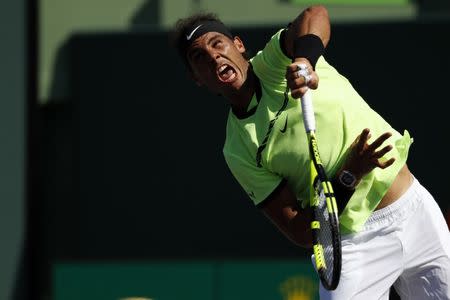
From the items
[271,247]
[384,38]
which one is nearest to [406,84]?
[384,38]

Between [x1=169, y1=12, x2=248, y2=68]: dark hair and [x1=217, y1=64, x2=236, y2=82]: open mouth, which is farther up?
[x1=169, y1=12, x2=248, y2=68]: dark hair

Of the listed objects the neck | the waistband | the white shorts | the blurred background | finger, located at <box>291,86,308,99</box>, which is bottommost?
the blurred background

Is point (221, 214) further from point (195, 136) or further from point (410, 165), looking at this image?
point (410, 165)

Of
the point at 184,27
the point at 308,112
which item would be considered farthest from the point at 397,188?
the point at 184,27

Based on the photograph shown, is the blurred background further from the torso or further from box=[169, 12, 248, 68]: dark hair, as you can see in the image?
the torso

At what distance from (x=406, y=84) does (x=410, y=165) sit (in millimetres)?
585

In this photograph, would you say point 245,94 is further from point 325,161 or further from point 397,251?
point 397,251

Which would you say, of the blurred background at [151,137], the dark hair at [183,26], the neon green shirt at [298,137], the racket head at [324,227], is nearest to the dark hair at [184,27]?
the dark hair at [183,26]

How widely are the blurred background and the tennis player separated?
11.9ft

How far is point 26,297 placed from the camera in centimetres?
957

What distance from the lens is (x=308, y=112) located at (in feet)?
16.2

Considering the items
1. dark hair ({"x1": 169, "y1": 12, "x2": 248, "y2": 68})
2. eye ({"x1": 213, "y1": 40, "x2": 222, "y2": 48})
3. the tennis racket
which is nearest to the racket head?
the tennis racket

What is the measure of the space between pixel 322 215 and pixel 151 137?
4320 millimetres

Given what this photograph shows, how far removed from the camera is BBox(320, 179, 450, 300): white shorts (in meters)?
5.21
